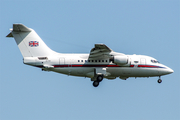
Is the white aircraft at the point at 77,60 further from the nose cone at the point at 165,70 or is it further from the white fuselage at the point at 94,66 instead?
the nose cone at the point at 165,70

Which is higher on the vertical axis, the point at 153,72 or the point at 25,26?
the point at 25,26

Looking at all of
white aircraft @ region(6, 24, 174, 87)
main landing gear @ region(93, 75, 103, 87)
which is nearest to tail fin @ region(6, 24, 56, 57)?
white aircraft @ region(6, 24, 174, 87)

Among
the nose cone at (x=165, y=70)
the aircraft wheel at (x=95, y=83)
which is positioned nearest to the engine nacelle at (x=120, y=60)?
the aircraft wheel at (x=95, y=83)

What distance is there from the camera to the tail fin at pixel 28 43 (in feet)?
124

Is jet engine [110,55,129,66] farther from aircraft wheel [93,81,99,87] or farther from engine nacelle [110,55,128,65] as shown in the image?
aircraft wheel [93,81,99,87]

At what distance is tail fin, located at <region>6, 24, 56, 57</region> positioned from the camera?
3794 cm

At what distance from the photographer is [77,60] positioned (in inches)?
1513

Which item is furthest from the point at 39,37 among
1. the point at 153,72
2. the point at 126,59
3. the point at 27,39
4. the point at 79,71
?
the point at 153,72

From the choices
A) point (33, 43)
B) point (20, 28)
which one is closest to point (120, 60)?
point (33, 43)

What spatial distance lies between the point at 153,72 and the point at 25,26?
12310 mm

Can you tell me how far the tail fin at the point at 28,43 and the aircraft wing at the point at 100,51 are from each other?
3.59 meters

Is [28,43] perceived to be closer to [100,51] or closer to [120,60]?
[100,51]

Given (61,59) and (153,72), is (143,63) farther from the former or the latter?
(61,59)

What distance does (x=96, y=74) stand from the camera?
126 ft
